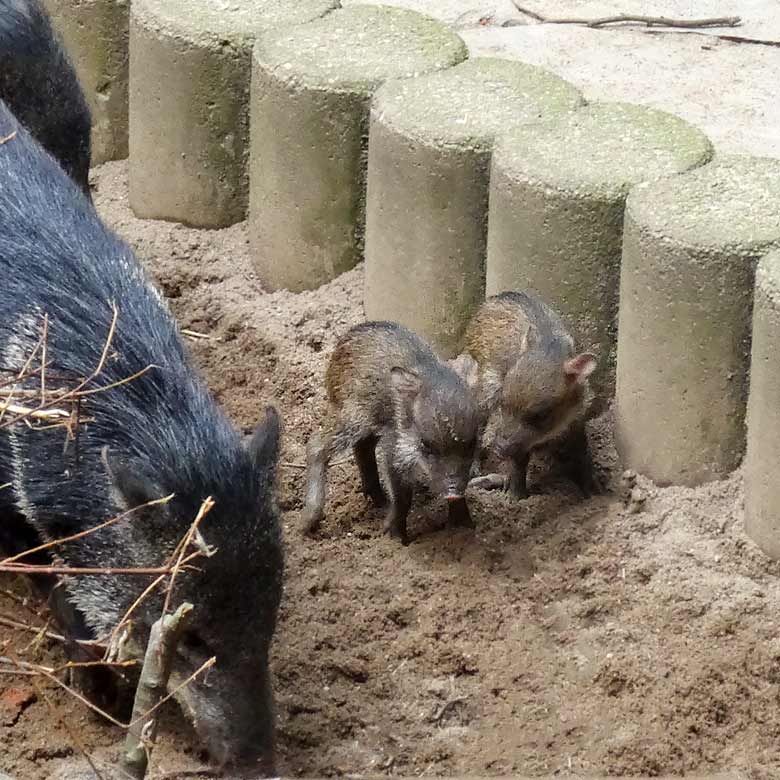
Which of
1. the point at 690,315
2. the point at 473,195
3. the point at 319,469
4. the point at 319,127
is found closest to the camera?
the point at 690,315

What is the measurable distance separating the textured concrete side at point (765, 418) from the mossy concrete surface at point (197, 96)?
2.21 m

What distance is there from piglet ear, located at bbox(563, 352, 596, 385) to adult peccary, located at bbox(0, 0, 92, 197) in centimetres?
197

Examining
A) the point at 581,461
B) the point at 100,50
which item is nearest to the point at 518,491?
the point at 581,461

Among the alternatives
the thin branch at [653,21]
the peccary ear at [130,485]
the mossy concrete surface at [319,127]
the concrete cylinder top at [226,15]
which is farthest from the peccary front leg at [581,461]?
the thin branch at [653,21]

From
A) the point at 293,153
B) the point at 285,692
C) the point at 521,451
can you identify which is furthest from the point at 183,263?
the point at 285,692

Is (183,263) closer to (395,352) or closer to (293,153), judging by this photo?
(293,153)

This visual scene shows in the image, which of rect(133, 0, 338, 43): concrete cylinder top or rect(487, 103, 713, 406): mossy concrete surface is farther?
rect(133, 0, 338, 43): concrete cylinder top

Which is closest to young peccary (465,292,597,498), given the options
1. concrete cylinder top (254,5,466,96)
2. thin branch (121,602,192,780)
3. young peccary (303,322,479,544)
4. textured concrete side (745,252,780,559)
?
young peccary (303,322,479,544)

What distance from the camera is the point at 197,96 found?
5793 millimetres

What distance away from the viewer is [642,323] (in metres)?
4.57

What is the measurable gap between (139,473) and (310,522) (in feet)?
4.06

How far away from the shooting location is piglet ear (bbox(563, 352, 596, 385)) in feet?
15.2

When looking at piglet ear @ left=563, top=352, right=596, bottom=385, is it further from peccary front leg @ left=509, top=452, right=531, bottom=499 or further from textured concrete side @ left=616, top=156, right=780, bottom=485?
peccary front leg @ left=509, top=452, right=531, bottom=499

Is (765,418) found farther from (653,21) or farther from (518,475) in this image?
(653,21)
